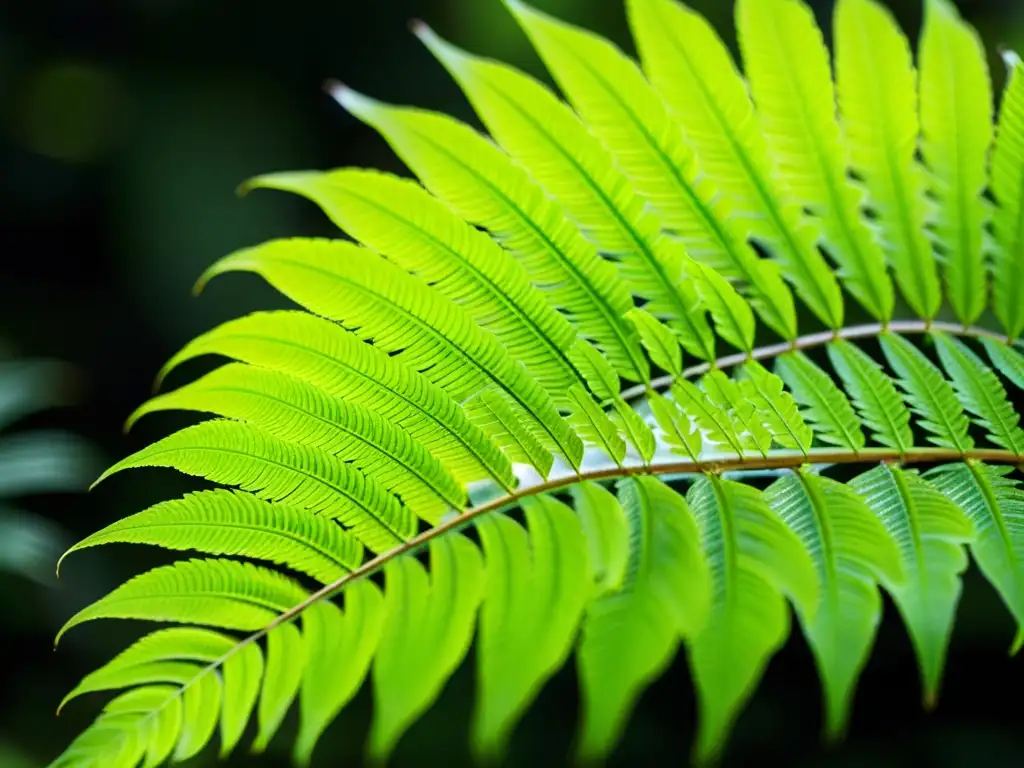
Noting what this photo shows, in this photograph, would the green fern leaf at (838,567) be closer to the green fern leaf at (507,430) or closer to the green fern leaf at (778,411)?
the green fern leaf at (778,411)

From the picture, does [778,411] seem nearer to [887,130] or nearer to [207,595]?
[887,130]

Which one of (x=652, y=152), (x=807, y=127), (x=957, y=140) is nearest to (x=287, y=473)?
(x=652, y=152)

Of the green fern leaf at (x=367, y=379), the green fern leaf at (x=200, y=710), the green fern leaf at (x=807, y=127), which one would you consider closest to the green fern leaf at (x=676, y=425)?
the green fern leaf at (x=367, y=379)

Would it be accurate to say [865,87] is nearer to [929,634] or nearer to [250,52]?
[929,634]

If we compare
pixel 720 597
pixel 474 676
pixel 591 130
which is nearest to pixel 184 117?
pixel 474 676

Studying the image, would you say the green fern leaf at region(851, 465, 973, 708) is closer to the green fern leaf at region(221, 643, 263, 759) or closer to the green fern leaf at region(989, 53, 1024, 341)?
the green fern leaf at region(989, 53, 1024, 341)
